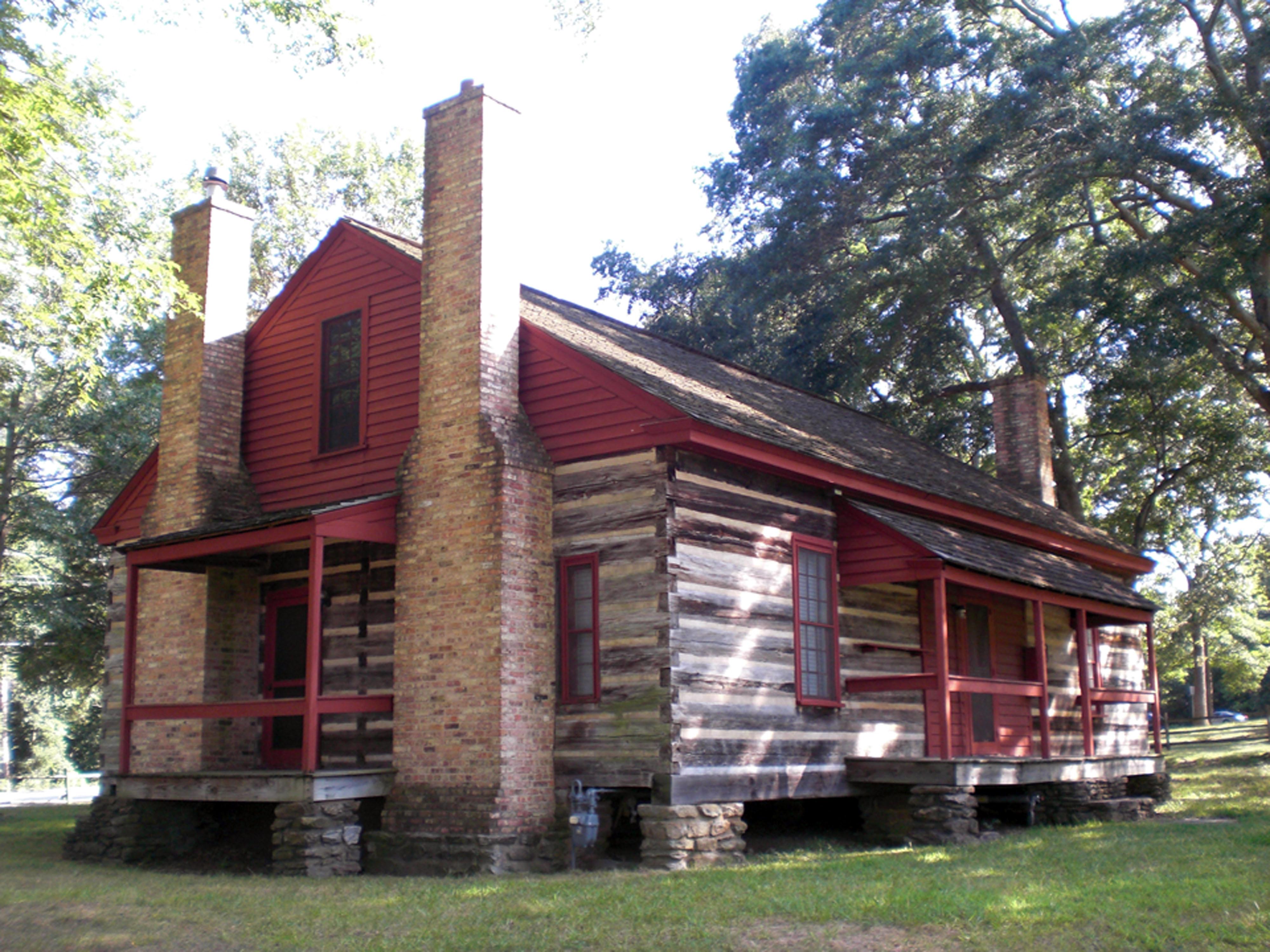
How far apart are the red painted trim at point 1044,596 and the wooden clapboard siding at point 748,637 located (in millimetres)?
1296

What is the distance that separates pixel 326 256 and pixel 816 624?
25.5ft

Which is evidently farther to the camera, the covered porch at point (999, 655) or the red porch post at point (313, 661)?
the covered porch at point (999, 655)

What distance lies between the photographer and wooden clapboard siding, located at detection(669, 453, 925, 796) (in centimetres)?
1217

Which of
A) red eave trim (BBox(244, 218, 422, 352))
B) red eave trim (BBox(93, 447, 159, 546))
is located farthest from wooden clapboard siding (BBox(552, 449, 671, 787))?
red eave trim (BBox(93, 447, 159, 546))

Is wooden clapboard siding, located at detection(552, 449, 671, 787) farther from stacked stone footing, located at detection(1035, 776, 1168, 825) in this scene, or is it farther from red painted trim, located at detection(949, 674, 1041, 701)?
stacked stone footing, located at detection(1035, 776, 1168, 825)

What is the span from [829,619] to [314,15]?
356 inches

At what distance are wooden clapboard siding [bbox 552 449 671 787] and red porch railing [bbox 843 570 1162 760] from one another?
3172 millimetres

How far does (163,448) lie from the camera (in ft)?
52.8

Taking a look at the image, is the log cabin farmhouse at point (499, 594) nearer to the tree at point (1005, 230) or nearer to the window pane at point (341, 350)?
the window pane at point (341, 350)

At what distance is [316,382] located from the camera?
1559 centimetres

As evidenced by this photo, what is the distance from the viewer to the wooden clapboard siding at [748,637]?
12.2m

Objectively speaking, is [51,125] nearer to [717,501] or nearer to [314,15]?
[314,15]

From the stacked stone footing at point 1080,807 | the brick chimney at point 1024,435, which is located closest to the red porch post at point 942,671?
the stacked stone footing at point 1080,807

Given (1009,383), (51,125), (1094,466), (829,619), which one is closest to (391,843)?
(829,619)
